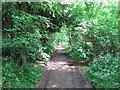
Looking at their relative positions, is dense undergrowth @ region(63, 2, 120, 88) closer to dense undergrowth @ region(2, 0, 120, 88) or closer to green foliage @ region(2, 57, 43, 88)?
dense undergrowth @ region(2, 0, 120, 88)

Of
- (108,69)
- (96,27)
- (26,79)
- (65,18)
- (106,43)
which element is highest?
(65,18)

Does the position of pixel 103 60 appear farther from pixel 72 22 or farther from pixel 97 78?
pixel 72 22

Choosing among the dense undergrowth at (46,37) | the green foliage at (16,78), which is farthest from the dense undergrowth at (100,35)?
the green foliage at (16,78)

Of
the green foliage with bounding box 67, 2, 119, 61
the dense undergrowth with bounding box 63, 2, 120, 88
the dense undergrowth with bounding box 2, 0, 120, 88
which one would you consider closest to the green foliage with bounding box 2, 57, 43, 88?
the dense undergrowth with bounding box 2, 0, 120, 88

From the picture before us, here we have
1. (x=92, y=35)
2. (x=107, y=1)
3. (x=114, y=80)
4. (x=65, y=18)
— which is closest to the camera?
(x=114, y=80)

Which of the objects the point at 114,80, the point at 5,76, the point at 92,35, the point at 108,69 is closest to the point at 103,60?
the point at 108,69

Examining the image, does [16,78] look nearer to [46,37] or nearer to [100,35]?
[46,37]

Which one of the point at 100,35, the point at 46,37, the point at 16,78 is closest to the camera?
the point at 16,78

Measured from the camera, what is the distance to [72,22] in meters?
12.7

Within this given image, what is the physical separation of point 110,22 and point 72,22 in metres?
5.02

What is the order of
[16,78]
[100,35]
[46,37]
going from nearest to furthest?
[16,78] < [46,37] < [100,35]

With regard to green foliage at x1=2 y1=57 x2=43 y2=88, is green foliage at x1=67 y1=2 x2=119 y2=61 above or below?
above

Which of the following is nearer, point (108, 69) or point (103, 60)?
point (108, 69)

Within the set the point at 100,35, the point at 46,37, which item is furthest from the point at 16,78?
the point at 100,35
